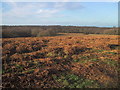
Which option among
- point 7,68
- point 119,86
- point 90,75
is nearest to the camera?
point 119,86

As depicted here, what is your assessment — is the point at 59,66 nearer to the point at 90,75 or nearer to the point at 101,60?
the point at 90,75

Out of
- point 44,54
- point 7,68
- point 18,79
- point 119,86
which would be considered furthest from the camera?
point 44,54

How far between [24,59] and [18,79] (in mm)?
2613

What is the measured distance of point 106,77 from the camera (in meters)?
5.80

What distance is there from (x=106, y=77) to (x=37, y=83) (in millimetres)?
3034

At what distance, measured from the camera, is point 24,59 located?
320 inches

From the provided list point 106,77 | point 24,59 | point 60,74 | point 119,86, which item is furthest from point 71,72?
point 24,59

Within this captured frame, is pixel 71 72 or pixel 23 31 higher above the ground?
pixel 23 31

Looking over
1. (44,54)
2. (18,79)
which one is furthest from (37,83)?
(44,54)

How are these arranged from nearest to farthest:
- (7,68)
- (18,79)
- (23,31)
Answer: (18,79) < (7,68) < (23,31)

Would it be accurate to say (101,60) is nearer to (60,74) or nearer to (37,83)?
(60,74)

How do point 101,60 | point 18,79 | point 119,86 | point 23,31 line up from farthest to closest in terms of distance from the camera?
point 23,31
point 101,60
point 18,79
point 119,86

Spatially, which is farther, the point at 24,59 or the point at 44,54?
the point at 44,54

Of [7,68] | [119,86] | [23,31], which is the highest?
[23,31]
